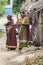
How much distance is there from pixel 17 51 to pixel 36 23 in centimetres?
201

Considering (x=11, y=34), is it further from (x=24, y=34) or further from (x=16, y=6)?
(x=16, y=6)

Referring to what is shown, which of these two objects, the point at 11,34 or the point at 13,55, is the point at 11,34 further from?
the point at 13,55

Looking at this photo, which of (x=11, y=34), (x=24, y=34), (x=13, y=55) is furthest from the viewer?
(x=11, y=34)

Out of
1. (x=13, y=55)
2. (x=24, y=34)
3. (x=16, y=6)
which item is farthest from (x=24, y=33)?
(x=16, y=6)

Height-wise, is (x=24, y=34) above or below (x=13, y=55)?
above

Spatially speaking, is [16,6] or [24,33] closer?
[24,33]

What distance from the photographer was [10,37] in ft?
50.9

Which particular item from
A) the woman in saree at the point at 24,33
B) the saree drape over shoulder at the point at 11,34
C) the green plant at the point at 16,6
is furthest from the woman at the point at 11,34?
the green plant at the point at 16,6

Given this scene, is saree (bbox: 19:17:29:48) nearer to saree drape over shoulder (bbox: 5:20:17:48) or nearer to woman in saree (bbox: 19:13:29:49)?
woman in saree (bbox: 19:13:29:49)

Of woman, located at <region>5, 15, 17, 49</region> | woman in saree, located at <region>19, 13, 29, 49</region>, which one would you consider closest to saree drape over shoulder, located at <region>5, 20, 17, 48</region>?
woman, located at <region>5, 15, 17, 49</region>

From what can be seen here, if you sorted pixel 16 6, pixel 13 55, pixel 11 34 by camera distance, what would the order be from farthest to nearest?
1. pixel 16 6
2. pixel 11 34
3. pixel 13 55

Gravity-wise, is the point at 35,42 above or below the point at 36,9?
below

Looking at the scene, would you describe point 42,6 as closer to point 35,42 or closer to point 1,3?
point 35,42

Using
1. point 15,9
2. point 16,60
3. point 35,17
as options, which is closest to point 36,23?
point 35,17
